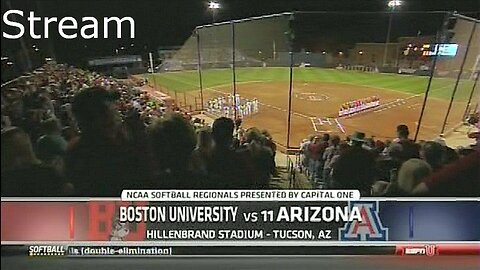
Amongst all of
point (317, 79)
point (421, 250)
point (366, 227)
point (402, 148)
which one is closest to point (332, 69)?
point (317, 79)

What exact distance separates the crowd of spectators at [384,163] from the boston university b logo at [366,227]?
39 millimetres

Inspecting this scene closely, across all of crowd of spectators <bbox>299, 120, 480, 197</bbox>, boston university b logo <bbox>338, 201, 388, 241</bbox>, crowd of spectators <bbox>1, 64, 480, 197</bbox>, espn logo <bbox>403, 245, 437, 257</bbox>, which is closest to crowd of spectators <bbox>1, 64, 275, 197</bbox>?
crowd of spectators <bbox>1, 64, 480, 197</bbox>

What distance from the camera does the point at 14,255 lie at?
63.6 inches

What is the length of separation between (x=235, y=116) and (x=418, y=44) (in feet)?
1.66

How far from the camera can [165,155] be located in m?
1.59

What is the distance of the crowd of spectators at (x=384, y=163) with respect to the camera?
159 cm

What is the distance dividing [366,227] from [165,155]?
0.56 metres

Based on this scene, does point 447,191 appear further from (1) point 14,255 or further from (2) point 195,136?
(1) point 14,255

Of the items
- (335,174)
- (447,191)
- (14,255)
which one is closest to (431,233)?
(447,191)

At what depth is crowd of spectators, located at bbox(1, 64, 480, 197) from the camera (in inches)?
62.1

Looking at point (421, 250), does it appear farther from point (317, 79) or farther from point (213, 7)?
point (213, 7)

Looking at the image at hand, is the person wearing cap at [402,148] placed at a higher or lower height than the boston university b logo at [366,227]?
higher
